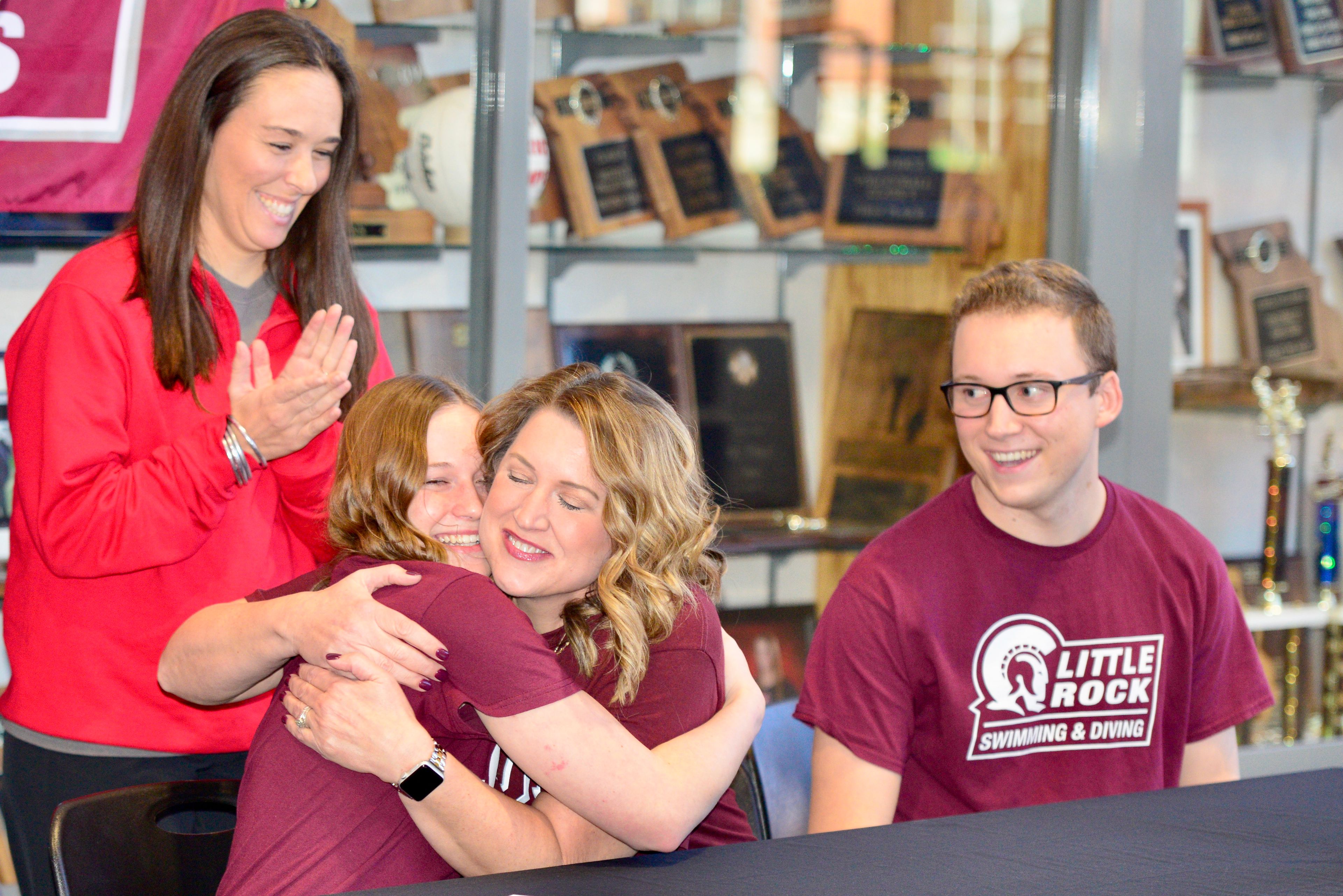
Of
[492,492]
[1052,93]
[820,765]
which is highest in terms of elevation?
[1052,93]

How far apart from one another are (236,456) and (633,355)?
1.43 m

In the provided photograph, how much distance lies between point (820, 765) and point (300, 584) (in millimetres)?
670

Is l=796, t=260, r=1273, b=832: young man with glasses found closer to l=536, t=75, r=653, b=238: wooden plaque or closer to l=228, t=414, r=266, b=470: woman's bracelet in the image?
l=228, t=414, r=266, b=470: woman's bracelet

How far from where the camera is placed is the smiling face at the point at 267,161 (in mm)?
1733

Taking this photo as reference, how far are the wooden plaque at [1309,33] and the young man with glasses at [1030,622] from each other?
184 cm

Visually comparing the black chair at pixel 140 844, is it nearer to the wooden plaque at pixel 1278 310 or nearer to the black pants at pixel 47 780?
the black pants at pixel 47 780

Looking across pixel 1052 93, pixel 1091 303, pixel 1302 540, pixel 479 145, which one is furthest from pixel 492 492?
pixel 1302 540

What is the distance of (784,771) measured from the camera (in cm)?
174

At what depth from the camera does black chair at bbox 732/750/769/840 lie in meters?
1.66

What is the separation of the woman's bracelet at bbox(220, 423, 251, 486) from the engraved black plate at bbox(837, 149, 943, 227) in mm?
1715

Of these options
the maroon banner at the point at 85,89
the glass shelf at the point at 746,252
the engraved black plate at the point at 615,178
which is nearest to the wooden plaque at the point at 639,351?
the glass shelf at the point at 746,252

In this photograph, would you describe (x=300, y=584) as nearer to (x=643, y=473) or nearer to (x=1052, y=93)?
(x=643, y=473)

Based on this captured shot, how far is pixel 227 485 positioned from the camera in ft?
5.42

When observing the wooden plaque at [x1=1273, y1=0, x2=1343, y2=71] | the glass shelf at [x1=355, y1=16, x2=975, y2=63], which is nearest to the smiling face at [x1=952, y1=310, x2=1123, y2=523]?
the glass shelf at [x1=355, y1=16, x2=975, y2=63]
